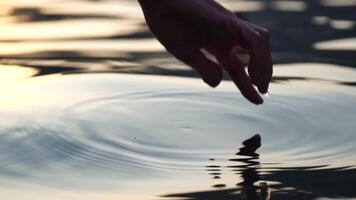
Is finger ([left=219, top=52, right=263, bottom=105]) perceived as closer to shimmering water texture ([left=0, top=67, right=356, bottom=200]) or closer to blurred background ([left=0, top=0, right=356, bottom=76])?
shimmering water texture ([left=0, top=67, right=356, bottom=200])

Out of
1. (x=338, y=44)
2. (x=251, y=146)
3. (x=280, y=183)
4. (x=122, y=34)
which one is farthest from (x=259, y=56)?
(x=122, y=34)

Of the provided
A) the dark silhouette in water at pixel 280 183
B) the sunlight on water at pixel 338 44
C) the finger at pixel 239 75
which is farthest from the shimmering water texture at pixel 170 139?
the sunlight on water at pixel 338 44

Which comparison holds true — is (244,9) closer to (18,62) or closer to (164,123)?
(18,62)

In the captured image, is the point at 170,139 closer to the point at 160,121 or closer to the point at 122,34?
the point at 160,121

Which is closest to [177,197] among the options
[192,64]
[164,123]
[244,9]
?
[192,64]

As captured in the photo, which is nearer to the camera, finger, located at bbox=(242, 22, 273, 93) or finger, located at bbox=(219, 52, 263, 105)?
finger, located at bbox=(242, 22, 273, 93)

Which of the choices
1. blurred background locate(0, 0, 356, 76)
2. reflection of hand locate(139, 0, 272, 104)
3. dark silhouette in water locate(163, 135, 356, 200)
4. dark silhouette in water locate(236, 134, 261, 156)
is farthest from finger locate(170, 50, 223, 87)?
blurred background locate(0, 0, 356, 76)
